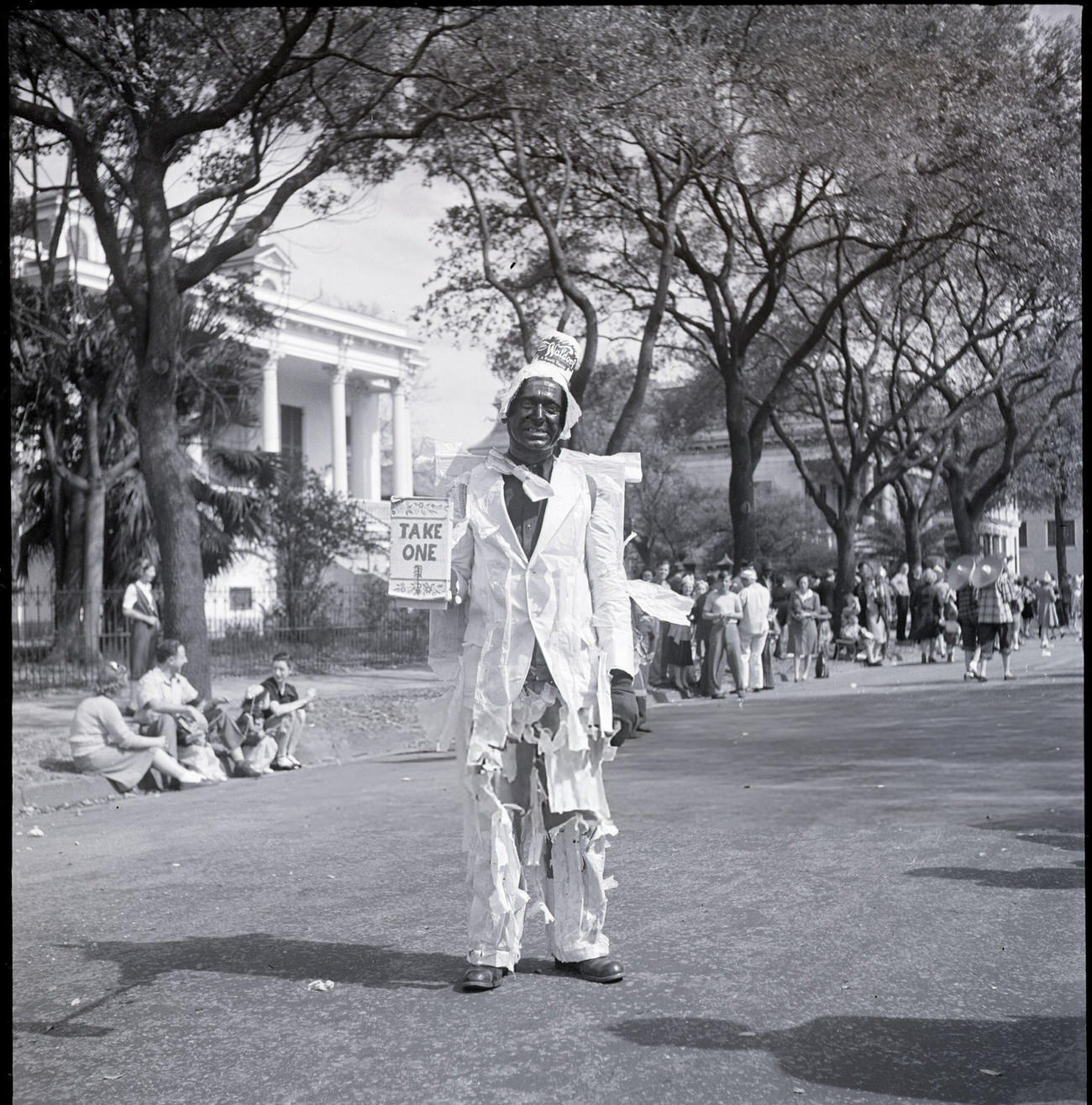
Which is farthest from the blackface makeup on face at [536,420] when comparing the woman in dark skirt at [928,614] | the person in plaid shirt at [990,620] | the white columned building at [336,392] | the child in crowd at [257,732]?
the white columned building at [336,392]

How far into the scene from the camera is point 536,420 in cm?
478

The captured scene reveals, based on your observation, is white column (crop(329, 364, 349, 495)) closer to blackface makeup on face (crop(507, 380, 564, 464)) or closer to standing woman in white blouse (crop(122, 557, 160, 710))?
standing woman in white blouse (crop(122, 557, 160, 710))

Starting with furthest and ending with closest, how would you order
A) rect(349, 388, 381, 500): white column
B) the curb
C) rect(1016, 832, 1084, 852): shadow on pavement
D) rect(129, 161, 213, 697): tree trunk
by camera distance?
rect(349, 388, 381, 500): white column, rect(129, 161, 213, 697): tree trunk, the curb, rect(1016, 832, 1084, 852): shadow on pavement

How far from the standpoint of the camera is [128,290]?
1339 cm

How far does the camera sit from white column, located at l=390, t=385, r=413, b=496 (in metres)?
41.7

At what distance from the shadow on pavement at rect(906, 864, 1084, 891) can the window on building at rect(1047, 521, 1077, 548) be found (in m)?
46.6

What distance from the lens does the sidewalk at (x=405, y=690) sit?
1057cm

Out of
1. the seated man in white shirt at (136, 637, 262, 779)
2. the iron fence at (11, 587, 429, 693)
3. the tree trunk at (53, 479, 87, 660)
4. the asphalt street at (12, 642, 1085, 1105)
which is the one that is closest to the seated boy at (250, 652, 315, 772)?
the seated man in white shirt at (136, 637, 262, 779)

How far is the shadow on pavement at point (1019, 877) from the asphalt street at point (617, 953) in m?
0.02

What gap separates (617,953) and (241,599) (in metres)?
17.5

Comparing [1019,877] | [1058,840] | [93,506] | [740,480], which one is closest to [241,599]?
[93,506]

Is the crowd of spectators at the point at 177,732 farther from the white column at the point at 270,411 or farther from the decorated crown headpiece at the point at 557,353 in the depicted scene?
the white column at the point at 270,411

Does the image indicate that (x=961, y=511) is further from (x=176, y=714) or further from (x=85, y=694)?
(x=176, y=714)

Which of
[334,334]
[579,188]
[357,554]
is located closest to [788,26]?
[579,188]
